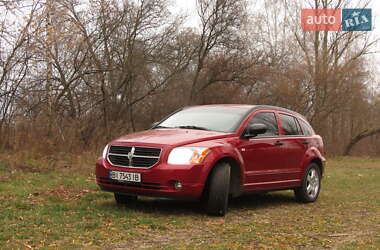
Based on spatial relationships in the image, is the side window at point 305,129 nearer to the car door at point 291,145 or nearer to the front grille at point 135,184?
the car door at point 291,145

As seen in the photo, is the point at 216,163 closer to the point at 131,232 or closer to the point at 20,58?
the point at 131,232

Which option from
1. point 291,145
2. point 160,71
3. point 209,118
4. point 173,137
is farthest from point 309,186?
point 160,71

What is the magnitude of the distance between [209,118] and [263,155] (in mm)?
1099

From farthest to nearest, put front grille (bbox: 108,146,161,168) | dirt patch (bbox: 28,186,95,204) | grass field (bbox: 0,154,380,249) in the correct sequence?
1. dirt patch (bbox: 28,186,95,204)
2. front grille (bbox: 108,146,161,168)
3. grass field (bbox: 0,154,380,249)

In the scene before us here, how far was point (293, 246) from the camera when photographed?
18.7 feet

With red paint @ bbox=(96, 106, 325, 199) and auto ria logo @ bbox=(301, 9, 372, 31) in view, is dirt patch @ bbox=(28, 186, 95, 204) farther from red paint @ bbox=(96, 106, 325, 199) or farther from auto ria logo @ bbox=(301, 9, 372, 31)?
auto ria logo @ bbox=(301, 9, 372, 31)

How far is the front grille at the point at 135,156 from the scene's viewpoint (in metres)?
7.19

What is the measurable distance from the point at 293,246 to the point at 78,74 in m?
17.6

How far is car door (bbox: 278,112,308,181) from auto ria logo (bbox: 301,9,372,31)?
28.6 metres

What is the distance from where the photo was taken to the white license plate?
23.6 feet

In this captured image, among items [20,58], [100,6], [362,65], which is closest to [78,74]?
[100,6]

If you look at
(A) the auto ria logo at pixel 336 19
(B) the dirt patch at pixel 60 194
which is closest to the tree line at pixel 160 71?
(A) the auto ria logo at pixel 336 19

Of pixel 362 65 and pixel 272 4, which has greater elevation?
pixel 272 4

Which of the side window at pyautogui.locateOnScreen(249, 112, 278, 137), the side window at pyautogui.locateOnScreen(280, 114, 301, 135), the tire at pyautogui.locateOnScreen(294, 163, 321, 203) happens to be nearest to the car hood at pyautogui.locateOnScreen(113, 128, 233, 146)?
the side window at pyautogui.locateOnScreen(249, 112, 278, 137)
